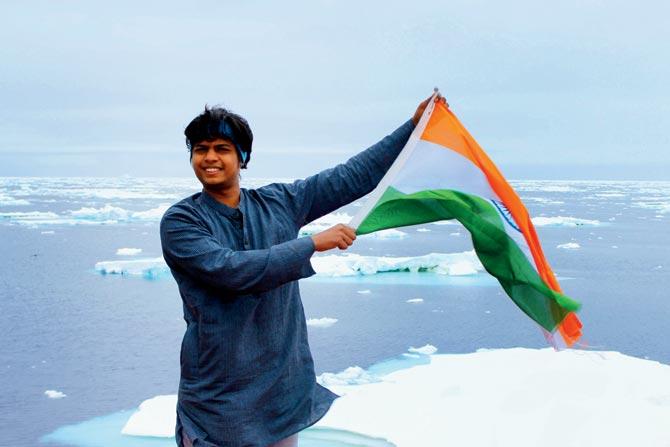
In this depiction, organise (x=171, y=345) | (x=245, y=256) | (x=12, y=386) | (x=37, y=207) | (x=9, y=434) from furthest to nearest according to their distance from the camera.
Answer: (x=37, y=207), (x=171, y=345), (x=12, y=386), (x=9, y=434), (x=245, y=256)

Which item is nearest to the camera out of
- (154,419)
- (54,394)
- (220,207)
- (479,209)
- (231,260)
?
(231,260)

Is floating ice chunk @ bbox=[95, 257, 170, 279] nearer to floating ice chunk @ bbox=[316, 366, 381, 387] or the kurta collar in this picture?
floating ice chunk @ bbox=[316, 366, 381, 387]

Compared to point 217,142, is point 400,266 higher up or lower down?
lower down

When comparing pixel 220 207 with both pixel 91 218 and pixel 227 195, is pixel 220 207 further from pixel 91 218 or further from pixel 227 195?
pixel 91 218

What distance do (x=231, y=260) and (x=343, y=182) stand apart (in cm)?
39

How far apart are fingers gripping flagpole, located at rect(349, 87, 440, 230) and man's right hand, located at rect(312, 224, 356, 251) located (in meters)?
0.16

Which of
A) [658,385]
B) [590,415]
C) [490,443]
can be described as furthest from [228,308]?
[658,385]

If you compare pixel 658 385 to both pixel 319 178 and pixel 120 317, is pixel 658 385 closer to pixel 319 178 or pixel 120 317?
pixel 319 178

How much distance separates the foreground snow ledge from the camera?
330 centimetres

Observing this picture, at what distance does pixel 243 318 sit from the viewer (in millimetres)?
1372

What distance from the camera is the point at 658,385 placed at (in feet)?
12.7

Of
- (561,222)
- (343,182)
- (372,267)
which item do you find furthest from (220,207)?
(561,222)

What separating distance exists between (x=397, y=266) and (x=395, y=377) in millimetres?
5683

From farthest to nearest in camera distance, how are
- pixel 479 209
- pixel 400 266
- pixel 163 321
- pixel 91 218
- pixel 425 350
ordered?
pixel 91 218 < pixel 400 266 < pixel 163 321 < pixel 425 350 < pixel 479 209
